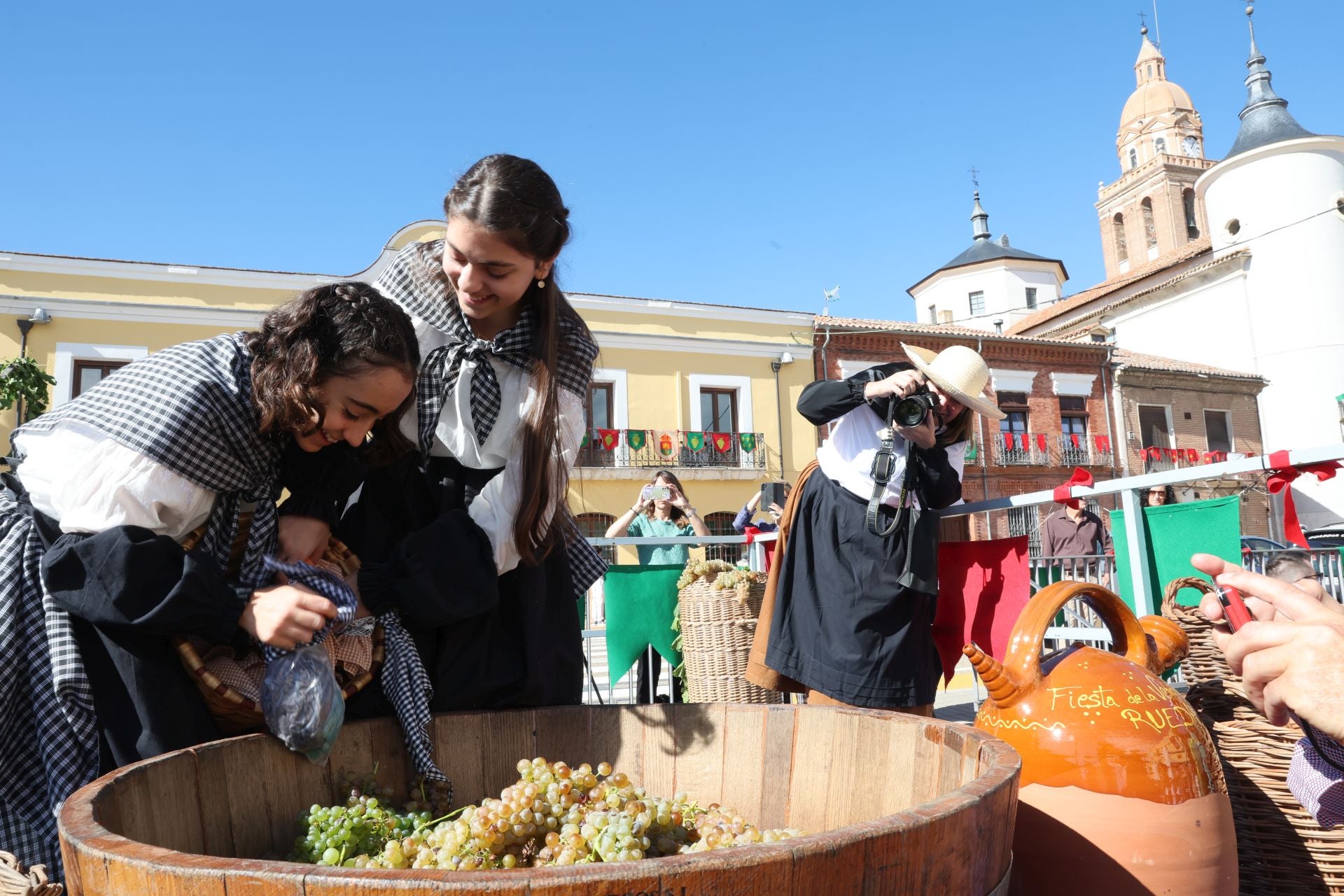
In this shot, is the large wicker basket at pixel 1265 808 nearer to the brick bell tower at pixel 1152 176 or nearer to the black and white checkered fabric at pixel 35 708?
the black and white checkered fabric at pixel 35 708

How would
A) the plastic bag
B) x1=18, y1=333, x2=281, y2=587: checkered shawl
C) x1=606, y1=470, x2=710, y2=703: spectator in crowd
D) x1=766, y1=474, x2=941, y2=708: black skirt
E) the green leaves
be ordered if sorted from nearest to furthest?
1. the plastic bag
2. x1=18, y1=333, x2=281, y2=587: checkered shawl
3. x1=766, y1=474, x2=941, y2=708: black skirt
4. x1=606, y1=470, x2=710, y2=703: spectator in crowd
5. the green leaves

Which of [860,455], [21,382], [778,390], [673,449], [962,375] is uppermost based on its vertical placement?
[778,390]

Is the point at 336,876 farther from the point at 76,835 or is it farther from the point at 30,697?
the point at 30,697

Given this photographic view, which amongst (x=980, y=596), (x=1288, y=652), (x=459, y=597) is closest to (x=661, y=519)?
(x=980, y=596)

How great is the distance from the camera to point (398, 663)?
1490 mm

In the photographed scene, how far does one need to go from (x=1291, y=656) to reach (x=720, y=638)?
11.8 feet

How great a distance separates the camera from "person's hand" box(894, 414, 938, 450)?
2.54m

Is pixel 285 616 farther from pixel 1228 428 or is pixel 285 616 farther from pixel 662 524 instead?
pixel 1228 428

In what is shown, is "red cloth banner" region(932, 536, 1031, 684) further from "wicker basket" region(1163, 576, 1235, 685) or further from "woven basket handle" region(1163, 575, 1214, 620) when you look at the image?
"wicker basket" region(1163, 576, 1235, 685)

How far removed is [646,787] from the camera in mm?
1346

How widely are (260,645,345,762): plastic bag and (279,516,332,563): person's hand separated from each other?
249 millimetres

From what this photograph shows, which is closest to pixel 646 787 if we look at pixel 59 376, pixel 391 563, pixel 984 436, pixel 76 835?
pixel 391 563

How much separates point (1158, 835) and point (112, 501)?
1478 millimetres

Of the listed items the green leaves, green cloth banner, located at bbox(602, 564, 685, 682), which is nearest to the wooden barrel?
green cloth banner, located at bbox(602, 564, 685, 682)
